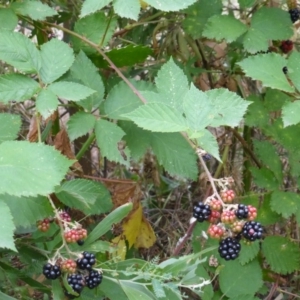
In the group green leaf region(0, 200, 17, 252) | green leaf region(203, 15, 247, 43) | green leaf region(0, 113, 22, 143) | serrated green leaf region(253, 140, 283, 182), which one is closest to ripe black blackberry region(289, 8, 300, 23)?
green leaf region(203, 15, 247, 43)

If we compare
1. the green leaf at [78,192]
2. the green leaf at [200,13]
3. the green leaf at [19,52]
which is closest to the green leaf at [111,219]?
the green leaf at [78,192]

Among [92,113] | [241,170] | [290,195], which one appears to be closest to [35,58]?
[92,113]

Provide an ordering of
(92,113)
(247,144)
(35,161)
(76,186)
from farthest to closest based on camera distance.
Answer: (247,144), (92,113), (76,186), (35,161)

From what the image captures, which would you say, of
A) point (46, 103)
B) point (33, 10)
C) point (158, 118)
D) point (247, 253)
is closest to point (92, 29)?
point (33, 10)

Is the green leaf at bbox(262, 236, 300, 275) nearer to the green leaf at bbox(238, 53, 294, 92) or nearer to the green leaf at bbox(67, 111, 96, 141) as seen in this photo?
the green leaf at bbox(238, 53, 294, 92)

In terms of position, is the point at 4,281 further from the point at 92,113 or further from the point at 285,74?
the point at 285,74
